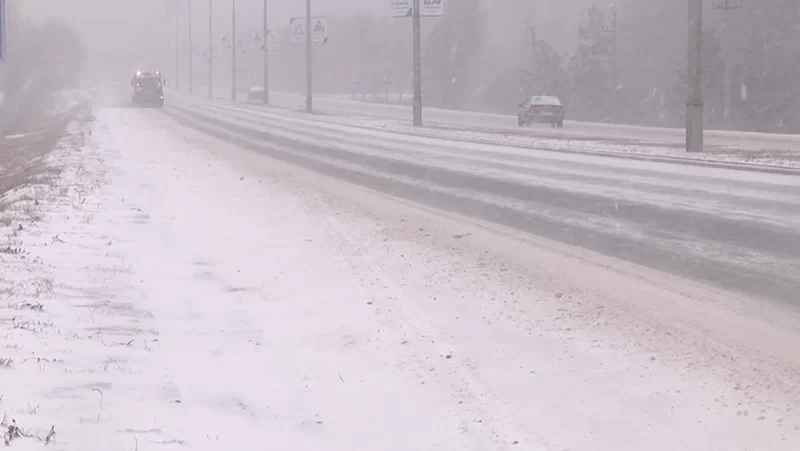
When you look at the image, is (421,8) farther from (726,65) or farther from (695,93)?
(726,65)

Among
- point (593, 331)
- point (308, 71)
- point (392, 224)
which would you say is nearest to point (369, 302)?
point (593, 331)

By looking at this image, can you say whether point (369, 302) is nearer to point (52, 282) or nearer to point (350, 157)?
point (52, 282)

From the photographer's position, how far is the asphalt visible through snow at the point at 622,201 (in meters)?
10.9

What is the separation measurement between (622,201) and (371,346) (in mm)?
9047

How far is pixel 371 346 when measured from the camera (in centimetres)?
774

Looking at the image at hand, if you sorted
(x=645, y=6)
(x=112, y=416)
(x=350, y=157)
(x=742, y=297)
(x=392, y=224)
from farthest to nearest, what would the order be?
(x=645, y=6) < (x=350, y=157) < (x=392, y=224) < (x=742, y=297) < (x=112, y=416)

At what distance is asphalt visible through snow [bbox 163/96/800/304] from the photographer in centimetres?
1091

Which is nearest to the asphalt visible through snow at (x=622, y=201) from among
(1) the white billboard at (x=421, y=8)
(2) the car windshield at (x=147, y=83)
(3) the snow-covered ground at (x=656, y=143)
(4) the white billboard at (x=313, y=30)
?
(3) the snow-covered ground at (x=656, y=143)

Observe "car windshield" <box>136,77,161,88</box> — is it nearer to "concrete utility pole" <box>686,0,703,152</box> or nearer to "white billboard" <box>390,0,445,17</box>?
"white billboard" <box>390,0,445,17</box>

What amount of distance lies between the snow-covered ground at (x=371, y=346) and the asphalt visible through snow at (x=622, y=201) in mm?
797

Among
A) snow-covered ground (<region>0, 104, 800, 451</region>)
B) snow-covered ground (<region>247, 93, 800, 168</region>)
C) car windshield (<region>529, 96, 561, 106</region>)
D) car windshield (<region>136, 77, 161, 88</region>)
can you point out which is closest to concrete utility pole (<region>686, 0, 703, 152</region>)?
snow-covered ground (<region>247, 93, 800, 168</region>)

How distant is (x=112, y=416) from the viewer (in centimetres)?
595

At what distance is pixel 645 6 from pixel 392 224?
3321 inches

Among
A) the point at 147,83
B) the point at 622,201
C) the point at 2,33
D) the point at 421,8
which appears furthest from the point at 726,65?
the point at 2,33
